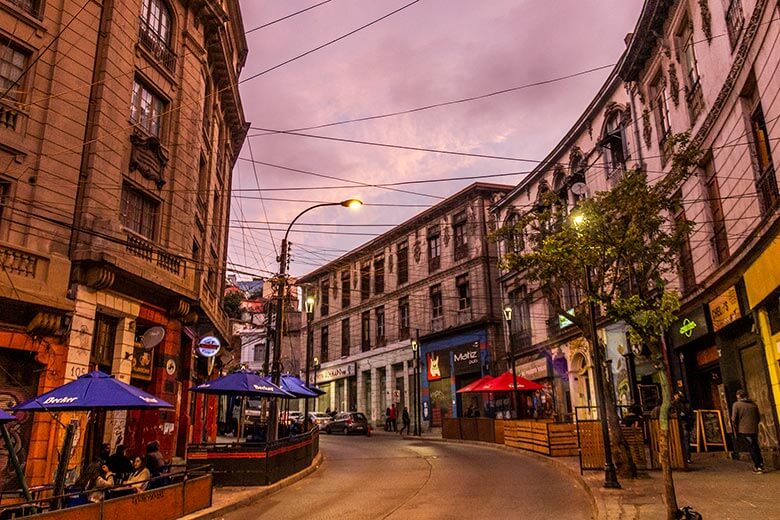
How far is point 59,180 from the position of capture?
1504 centimetres

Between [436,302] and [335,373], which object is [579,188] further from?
[335,373]

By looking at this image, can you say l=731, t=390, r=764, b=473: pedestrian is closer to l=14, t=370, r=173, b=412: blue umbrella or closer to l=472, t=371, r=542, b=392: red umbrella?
l=14, t=370, r=173, b=412: blue umbrella

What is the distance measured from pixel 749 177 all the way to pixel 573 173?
14.7 metres

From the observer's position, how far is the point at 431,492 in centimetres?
1344

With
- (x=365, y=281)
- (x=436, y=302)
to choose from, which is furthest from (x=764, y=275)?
(x=365, y=281)

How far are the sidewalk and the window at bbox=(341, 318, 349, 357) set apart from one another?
37.1 metres

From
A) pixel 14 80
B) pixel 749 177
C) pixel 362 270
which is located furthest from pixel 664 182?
pixel 362 270

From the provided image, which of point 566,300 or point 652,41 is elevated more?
point 652,41

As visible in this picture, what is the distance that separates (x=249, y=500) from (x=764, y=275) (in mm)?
11955

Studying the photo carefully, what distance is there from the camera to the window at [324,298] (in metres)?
54.8

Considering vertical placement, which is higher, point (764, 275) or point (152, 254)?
point (152, 254)

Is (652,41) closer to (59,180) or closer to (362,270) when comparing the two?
(59,180)

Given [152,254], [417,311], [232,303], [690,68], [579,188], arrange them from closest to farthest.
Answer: [152,254], [690,68], [579,188], [232,303], [417,311]

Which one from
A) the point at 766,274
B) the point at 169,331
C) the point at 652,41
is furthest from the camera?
the point at 652,41
